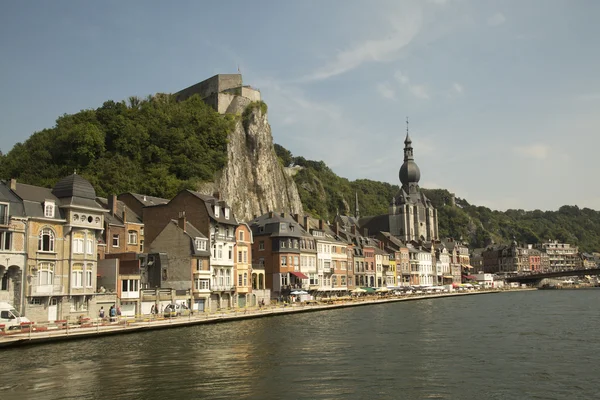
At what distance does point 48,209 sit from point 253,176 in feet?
187

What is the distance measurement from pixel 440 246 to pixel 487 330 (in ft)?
294

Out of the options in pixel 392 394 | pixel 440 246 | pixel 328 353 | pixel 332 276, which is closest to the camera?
pixel 392 394

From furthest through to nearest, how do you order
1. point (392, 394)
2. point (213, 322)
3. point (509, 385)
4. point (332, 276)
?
point (332, 276) < point (213, 322) < point (509, 385) < point (392, 394)

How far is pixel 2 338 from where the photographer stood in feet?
104

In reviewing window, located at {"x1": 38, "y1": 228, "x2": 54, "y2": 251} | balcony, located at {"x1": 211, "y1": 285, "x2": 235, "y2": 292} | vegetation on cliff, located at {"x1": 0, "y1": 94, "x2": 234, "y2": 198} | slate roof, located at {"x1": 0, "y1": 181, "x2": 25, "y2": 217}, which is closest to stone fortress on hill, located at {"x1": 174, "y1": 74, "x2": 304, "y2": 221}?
vegetation on cliff, located at {"x1": 0, "y1": 94, "x2": 234, "y2": 198}

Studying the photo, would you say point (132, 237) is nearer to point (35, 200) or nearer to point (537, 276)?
point (35, 200)

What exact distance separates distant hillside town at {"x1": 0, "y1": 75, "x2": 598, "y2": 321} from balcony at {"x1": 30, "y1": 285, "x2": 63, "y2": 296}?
0.10m

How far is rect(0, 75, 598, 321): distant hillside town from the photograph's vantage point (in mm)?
40438

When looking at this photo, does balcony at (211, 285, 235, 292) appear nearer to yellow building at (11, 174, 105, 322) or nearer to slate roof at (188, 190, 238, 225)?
slate roof at (188, 190, 238, 225)

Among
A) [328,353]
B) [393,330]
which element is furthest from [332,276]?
[328,353]

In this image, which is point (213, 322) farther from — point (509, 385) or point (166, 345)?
point (509, 385)

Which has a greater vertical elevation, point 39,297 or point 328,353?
point 39,297

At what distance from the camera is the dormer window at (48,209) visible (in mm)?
41469

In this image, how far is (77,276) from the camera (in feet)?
140
